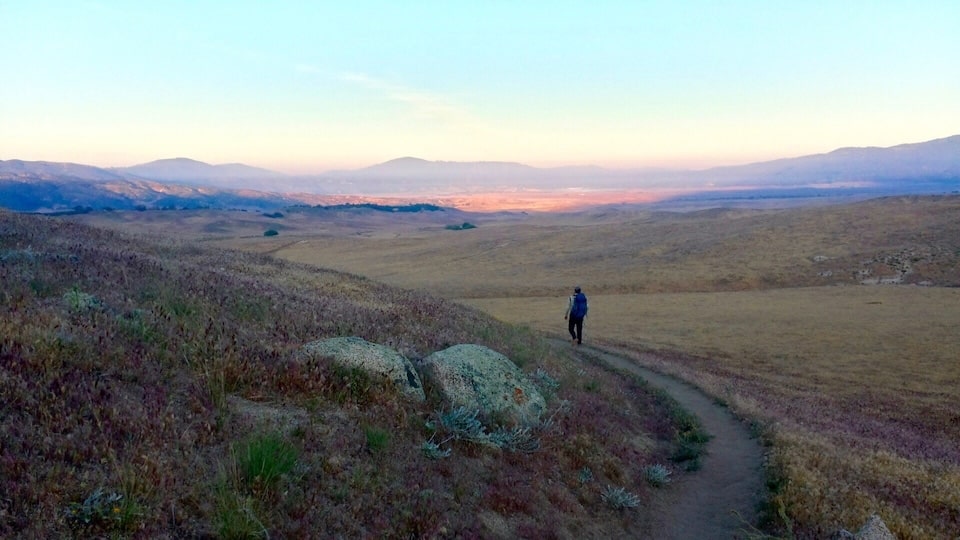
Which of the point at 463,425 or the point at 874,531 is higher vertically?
the point at 463,425

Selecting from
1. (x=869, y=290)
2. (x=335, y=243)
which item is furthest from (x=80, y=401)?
(x=335, y=243)

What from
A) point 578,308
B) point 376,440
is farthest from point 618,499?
point 578,308

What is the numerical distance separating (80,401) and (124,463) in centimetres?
110

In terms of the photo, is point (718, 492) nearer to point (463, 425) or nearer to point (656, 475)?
point (656, 475)

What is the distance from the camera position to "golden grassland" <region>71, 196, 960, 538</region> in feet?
34.1

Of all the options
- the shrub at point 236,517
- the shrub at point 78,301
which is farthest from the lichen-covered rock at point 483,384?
the shrub at point 78,301

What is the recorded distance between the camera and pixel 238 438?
21.6 feet

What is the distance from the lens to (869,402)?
754 inches

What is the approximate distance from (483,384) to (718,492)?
13.7 feet

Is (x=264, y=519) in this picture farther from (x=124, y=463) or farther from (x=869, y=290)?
(x=869, y=290)

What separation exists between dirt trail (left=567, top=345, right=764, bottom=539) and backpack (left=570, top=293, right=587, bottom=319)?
1125 cm

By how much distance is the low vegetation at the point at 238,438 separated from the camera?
528 cm

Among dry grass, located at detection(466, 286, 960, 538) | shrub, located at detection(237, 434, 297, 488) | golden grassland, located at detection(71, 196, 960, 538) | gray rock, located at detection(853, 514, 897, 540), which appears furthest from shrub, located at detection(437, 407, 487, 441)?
gray rock, located at detection(853, 514, 897, 540)

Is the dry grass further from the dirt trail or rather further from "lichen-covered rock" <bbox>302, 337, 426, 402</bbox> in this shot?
"lichen-covered rock" <bbox>302, 337, 426, 402</bbox>
